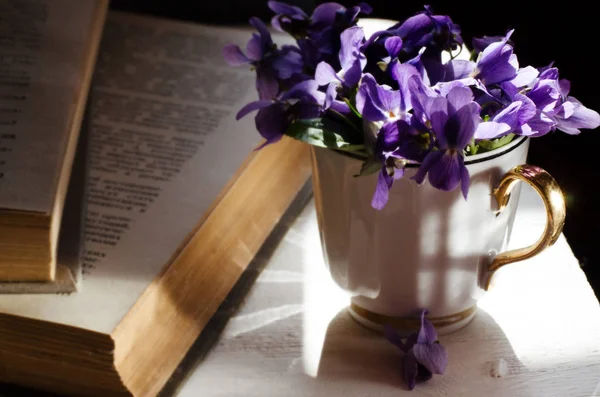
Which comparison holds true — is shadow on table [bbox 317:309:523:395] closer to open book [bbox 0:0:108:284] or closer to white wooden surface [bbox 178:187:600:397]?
white wooden surface [bbox 178:187:600:397]

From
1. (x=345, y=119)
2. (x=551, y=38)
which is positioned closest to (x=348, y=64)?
(x=345, y=119)

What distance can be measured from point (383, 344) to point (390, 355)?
1cm

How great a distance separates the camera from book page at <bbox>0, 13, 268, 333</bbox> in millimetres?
469

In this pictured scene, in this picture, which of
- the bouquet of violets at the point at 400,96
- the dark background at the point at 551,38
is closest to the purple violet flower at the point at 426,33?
the bouquet of violets at the point at 400,96

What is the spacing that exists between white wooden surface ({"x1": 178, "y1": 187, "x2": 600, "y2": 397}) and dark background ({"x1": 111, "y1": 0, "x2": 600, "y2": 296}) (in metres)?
0.20

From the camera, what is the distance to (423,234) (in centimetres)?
45

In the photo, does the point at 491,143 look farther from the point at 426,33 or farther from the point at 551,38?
the point at 551,38

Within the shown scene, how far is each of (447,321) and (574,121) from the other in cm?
15

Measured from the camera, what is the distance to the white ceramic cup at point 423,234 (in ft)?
1.42

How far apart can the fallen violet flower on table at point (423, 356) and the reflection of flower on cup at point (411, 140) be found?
0.06ft

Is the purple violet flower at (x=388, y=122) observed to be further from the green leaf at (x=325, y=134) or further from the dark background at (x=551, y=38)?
the dark background at (x=551, y=38)

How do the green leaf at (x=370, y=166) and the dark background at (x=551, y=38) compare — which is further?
the dark background at (x=551, y=38)

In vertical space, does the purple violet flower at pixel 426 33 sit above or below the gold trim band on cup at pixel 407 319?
above

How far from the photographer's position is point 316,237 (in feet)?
1.97
